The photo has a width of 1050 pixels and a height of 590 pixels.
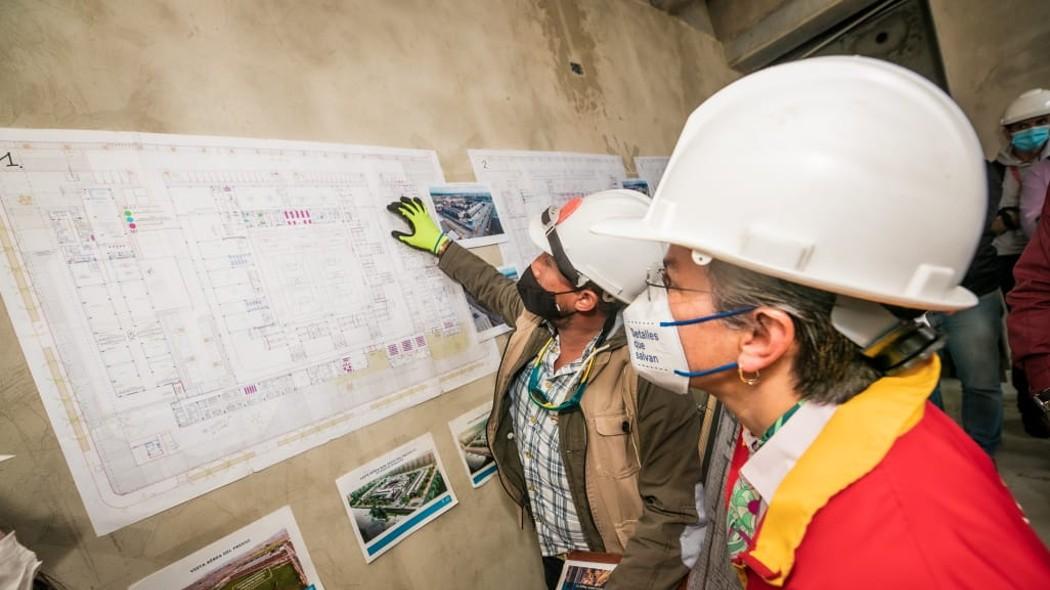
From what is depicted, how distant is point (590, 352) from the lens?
1.50m

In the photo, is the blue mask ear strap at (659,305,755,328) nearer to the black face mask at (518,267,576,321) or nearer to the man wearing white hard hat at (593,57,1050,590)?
the man wearing white hard hat at (593,57,1050,590)

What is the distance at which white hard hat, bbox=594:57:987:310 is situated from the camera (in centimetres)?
65

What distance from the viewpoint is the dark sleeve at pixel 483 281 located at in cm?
168

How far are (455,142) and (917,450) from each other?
174cm

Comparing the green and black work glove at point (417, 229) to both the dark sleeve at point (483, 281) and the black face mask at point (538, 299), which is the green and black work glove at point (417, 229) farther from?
the black face mask at point (538, 299)

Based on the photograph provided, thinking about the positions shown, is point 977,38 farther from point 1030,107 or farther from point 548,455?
point 548,455

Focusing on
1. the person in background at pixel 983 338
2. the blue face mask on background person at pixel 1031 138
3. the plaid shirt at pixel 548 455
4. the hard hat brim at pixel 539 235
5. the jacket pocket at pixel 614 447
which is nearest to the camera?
the jacket pocket at pixel 614 447

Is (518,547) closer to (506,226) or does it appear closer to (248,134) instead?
(506,226)

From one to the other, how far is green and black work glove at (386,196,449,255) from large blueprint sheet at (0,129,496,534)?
0.04 meters

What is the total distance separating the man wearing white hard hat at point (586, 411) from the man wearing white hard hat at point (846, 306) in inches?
19.9

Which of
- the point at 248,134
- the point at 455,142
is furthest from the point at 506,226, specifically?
the point at 248,134

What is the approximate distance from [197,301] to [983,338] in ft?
11.5

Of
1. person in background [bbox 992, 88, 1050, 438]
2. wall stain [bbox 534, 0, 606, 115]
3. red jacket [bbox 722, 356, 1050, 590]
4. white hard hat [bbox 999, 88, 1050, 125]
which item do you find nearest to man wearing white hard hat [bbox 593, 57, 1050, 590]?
red jacket [bbox 722, 356, 1050, 590]

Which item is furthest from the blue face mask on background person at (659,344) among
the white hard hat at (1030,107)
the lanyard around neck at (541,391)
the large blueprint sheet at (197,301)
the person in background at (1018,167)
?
the white hard hat at (1030,107)
